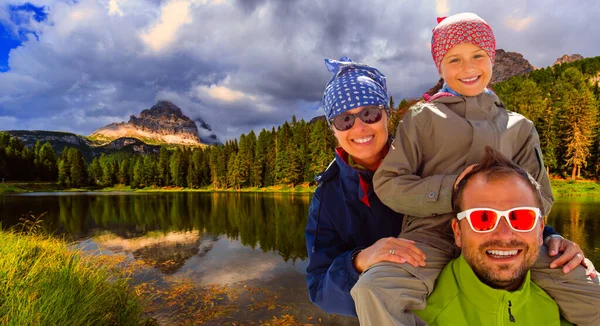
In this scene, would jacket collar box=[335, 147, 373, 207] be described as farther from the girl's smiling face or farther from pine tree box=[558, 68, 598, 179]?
pine tree box=[558, 68, 598, 179]

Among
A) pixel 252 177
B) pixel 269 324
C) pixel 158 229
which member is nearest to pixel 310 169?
pixel 252 177

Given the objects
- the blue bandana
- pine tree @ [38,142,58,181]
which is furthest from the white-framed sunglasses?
pine tree @ [38,142,58,181]

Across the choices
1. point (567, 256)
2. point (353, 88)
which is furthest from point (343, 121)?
point (567, 256)

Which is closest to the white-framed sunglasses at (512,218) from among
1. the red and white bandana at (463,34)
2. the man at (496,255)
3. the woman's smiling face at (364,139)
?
the man at (496,255)

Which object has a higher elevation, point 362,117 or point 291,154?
point 291,154

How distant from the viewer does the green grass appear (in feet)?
115

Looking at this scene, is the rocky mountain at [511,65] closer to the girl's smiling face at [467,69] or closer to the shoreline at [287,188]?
the shoreline at [287,188]

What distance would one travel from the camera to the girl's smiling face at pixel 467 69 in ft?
7.01

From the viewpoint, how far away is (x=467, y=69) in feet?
7.18

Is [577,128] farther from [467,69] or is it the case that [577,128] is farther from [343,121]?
[343,121]

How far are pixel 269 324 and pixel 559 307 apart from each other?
6925 mm

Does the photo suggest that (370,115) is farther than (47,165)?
No

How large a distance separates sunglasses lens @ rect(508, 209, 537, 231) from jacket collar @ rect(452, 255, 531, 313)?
260 millimetres

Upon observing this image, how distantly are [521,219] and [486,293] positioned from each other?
434 mm
